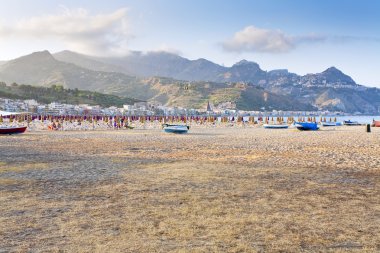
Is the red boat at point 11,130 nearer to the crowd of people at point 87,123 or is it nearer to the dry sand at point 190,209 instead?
the crowd of people at point 87,123

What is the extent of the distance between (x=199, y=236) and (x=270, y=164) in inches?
495

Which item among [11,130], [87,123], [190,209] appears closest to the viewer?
[190,209]

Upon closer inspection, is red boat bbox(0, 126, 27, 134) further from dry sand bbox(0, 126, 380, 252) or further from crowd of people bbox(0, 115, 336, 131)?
dry sand bbox(0, 126, 380, 252)

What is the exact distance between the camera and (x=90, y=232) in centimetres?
811

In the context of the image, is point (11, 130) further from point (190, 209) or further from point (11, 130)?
point (190, 209)

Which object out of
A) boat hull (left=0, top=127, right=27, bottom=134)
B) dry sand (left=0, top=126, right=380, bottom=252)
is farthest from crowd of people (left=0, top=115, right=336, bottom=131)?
dry sand (left=0, top=126, right=380, bottom=252)

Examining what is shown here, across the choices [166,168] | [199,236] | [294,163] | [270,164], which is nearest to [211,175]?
[166,168]

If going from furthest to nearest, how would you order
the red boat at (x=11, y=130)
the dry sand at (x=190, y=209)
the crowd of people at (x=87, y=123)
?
the crowd of people at (x=87, y=123), the red boat at (x=11, y=130), the dry sand at (x=190, y=209)

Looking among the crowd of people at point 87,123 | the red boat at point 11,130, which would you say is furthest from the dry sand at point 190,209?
the crowd of people at point 87,123

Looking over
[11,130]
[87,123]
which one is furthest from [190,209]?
[87,123]

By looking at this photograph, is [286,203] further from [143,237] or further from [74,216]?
[74,216]

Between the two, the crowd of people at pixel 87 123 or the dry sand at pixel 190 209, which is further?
the crowd of people at pixel 87 123

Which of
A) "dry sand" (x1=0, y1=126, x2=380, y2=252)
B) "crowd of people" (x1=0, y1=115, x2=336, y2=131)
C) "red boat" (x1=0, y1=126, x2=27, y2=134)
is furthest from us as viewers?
"crowd of people" (x1=0, y1=115, x2=336, y2=131)

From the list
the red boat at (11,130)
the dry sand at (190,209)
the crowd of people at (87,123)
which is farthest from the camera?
the crowd of people at (87,123)
